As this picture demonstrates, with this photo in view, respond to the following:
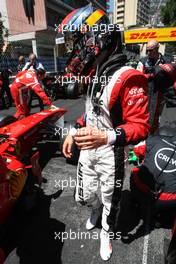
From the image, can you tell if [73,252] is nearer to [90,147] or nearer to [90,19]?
[90,147]

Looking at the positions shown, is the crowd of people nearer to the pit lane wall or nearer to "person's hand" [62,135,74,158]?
Answer: "person's hand" [62,135,74,158]

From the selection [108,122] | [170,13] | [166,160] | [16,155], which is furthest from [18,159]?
[170,13]

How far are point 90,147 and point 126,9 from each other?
2790 inches

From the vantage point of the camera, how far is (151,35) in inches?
564

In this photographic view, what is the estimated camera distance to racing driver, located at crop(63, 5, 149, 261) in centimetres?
128

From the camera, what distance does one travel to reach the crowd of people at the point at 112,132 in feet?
4.34

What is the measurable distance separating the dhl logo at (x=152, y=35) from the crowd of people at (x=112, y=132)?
12.9 meters

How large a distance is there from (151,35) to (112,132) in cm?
1510

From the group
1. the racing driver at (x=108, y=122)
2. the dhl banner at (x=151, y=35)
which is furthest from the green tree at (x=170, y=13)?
the racing driver at (x=108, y=122)

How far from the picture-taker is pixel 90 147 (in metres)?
1.19

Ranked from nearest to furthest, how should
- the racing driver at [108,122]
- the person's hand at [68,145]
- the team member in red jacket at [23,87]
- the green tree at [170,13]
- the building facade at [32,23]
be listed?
the racing driver at [108,122], the person's hand at [68,145], the team member in red jacket at [23,87], the green tree at [170,13], the building facade at [32,23]

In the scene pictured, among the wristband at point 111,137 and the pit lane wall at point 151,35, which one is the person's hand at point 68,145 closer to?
the wristband at point 111,137

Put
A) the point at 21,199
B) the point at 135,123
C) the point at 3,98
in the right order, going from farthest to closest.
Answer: the point at 3,98 < the point at 21,199 < the point at 135,123

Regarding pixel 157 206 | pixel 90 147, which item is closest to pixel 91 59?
pixel 90 147
